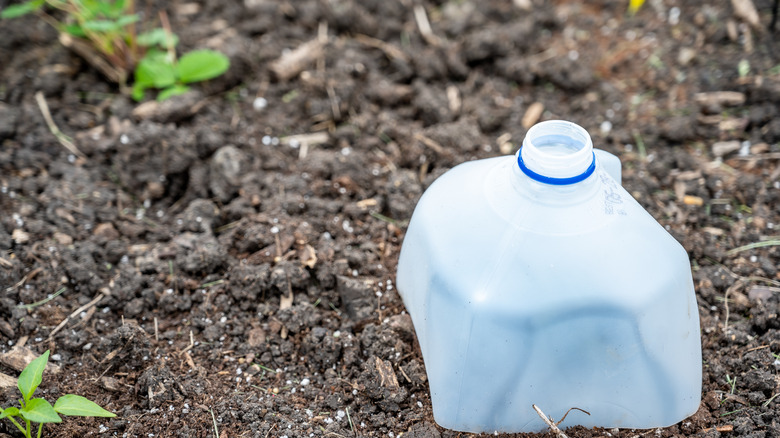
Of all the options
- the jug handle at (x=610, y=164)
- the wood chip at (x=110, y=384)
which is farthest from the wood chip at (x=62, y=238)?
the jug handle at (x=610, y=164)

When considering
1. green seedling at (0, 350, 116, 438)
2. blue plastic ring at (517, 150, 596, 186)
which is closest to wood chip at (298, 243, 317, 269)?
green seedling at (0, 350, 116, 438)

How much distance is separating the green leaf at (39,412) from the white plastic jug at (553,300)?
96 cm

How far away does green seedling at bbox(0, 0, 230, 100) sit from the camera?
281cm

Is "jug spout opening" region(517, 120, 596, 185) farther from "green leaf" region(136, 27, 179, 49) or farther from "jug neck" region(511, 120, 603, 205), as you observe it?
"green leaf" region(136, 27, 179, 49)

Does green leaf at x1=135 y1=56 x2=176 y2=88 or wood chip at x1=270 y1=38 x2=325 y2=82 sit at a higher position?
green leaf at x1=135 y1=56 x2=176 y2=88

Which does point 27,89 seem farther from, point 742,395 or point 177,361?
point 742,395

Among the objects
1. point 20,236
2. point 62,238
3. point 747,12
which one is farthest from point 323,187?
point 747,12

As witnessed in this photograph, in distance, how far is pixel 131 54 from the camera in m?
2.90

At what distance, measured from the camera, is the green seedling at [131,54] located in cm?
281

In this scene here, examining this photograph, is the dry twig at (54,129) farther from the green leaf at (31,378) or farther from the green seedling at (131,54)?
the green leaf at (31,378)

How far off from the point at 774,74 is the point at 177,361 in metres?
2.65

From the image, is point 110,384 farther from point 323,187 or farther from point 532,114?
point 532,114

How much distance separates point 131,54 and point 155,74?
0.16 metres

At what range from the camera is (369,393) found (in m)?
1.90
